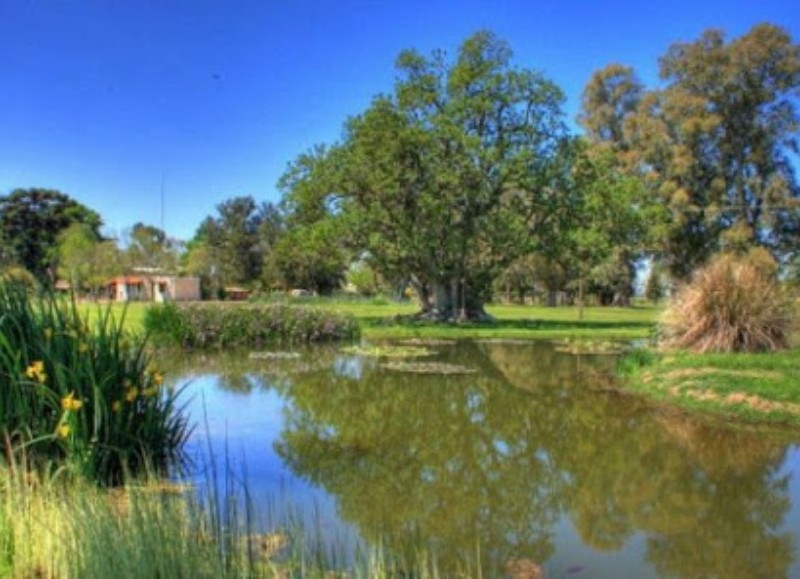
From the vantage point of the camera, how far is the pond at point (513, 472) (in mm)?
5902

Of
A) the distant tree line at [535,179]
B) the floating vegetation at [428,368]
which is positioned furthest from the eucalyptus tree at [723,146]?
the floating vegetation at [428,368]

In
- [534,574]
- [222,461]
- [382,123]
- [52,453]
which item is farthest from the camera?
[382,123]

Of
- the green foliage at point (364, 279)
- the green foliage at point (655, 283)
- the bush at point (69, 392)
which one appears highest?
the green foliage at point (364, 279)

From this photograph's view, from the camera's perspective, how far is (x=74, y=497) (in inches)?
192

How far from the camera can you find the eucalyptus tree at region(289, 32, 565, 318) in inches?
1203

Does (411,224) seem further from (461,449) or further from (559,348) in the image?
(461,449)

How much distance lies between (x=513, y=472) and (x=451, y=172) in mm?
22869

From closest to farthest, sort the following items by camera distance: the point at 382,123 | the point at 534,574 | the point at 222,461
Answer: the point at 534,574 → the point at 222,461 → the point at 382,123

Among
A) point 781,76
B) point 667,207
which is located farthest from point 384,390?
point 781,76

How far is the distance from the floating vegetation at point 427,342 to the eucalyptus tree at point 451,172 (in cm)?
652

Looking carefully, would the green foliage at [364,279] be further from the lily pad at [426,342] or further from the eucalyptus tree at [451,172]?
the lily pad at [426,342]

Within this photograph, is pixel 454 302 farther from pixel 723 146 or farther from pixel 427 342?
pixel 723 146

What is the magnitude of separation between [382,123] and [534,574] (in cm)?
2669

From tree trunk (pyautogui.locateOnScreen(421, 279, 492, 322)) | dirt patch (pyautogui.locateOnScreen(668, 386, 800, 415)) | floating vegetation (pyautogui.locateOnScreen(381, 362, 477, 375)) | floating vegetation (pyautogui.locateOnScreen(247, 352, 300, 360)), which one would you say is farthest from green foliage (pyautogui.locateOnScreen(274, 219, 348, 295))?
dirt patch (pyautogui.locateOnScreen(668, 386, 800, 415))
